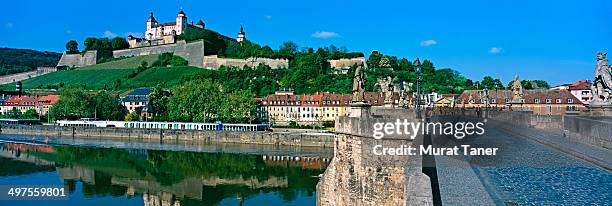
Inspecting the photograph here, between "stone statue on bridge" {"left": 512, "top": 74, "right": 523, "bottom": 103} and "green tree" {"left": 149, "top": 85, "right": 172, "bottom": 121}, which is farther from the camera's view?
"green tree" {"left": 149, "top": 85, "right": 172, "bottom": 121}

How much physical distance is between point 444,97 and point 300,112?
2245 centimetres

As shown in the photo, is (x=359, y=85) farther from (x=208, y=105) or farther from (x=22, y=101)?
(x=22, y=101)

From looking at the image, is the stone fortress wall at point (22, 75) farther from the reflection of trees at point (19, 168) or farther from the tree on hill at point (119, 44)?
the reflection of trees at point (19, 168)

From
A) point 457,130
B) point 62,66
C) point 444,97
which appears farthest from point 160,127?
point 62,66

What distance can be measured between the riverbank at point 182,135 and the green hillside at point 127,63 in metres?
71.5

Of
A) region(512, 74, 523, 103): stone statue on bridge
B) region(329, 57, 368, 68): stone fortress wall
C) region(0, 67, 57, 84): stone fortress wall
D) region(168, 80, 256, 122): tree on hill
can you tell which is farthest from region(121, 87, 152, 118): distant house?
region(0, 67, 57, 84): stone fortress wall

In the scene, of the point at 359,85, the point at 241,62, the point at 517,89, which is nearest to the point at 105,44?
the point at 241,62

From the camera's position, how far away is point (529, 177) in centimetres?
988

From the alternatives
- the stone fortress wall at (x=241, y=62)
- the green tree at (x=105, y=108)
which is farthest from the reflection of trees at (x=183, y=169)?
the stone fortress wall at (x=241, y=62)

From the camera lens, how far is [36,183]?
3531cm

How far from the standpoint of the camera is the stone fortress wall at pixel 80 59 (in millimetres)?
166125

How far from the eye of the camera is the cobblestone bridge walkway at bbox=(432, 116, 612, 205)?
25.7ft

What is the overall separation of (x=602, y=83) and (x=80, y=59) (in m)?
170

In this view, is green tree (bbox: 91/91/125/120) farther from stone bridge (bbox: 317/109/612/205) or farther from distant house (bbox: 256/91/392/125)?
stone bridge (bbox: 317/109/612/205)
